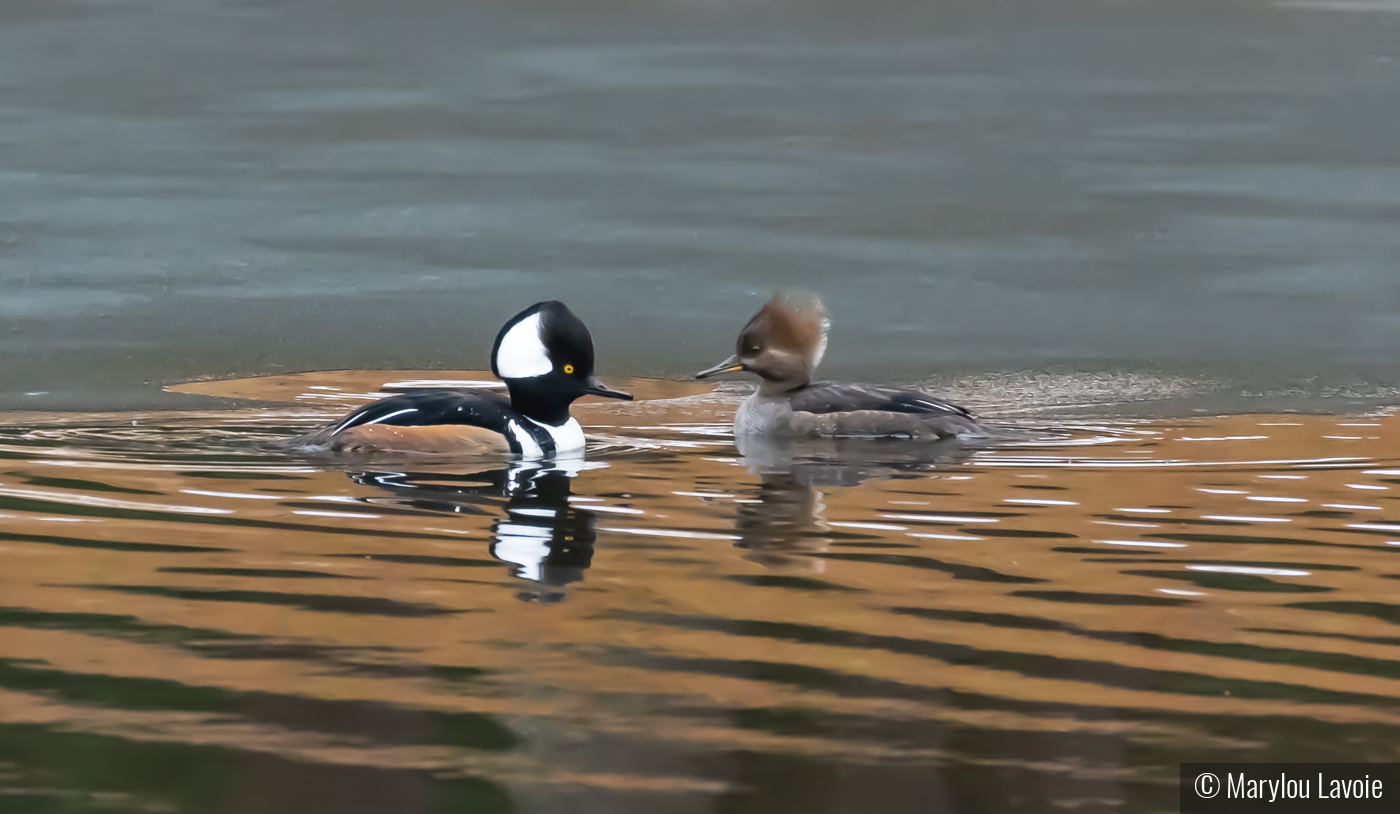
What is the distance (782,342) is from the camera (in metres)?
8.98

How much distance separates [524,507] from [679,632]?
6.90 feet

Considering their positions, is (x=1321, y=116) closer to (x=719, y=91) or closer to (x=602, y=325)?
(x=719, y=91)

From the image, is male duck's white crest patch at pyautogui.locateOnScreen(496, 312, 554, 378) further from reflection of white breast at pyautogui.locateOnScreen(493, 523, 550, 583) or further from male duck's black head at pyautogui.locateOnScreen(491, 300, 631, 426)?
reflection of white breast at pyautogui.locateOnScreen(493, 523, 550, 583)

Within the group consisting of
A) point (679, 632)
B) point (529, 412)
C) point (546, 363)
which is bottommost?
point (679, 632)

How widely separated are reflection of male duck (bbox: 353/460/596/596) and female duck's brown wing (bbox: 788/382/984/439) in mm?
1657

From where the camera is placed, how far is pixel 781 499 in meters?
6.33

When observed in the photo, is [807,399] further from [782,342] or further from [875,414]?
[782,342]

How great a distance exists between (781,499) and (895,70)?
996cm

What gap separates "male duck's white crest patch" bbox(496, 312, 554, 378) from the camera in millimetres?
7605

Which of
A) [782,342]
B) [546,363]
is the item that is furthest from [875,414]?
[546,363]

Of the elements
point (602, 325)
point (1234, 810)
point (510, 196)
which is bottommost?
point (1234, 810)

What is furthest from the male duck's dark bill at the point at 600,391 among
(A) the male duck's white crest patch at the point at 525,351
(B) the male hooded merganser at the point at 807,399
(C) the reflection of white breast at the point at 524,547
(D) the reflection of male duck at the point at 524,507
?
(C) the reflection of white breast at the point at 524,547

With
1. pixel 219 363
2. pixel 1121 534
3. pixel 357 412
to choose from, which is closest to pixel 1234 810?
pixel 1121 534

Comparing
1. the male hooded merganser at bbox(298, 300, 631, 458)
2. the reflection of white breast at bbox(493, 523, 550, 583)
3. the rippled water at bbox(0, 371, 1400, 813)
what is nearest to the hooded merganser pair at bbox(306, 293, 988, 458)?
the male hooded merganser at bbox(298, 300, 631, 458)
